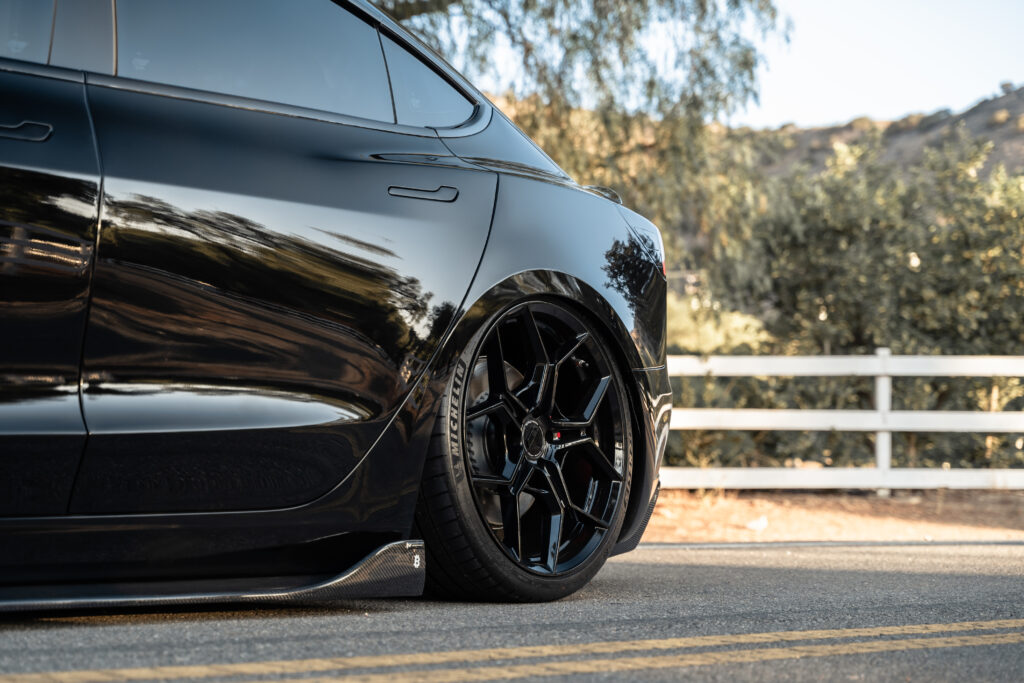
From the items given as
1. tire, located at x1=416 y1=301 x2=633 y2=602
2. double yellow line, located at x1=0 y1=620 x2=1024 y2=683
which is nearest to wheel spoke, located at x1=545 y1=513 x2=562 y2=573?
tire, located at x1=416 y1=301 x2=633 y2=602

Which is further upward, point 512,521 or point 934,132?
point 934,132

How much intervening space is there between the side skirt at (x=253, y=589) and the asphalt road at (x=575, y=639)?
69 millimetres

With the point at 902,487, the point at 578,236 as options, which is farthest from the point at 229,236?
the point at 902,487

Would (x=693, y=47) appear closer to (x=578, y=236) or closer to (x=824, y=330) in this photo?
(x=824, y=330)

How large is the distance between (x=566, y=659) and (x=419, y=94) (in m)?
1.71

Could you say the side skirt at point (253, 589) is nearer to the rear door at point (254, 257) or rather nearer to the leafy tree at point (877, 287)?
the rear door at point (254, 257)

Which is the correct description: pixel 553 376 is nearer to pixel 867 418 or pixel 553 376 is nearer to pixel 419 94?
pixel 419 94

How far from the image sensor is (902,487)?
906 cm

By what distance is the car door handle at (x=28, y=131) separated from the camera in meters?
2.56

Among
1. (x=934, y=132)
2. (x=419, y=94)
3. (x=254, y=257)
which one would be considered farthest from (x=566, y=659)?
(x=934, y=132)

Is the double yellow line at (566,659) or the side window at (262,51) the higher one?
the side window at (262,51)

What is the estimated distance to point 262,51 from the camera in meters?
3.11

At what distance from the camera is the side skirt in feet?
8.24

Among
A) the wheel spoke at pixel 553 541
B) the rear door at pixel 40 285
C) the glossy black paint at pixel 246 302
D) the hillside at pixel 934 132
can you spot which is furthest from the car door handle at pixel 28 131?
the hillside at pixel 934 132
